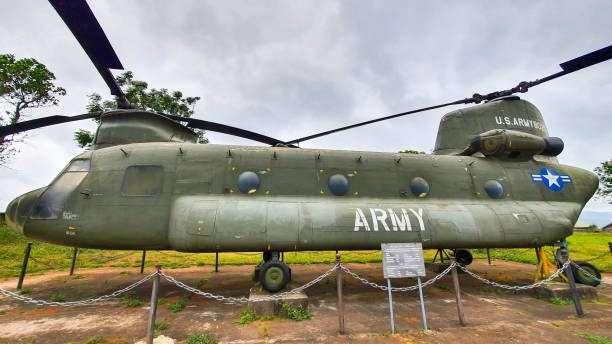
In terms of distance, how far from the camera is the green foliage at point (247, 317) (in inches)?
209

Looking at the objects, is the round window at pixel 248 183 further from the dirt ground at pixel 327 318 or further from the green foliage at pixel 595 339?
the green foliage at pixel 595 339

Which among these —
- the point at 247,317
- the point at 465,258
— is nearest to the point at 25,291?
the point at 247,317

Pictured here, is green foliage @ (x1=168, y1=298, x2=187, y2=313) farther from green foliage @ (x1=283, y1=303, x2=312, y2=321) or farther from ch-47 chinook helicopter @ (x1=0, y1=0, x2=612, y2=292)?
green foliage @ (x1=283, y1=303, x2=312, y2=321)

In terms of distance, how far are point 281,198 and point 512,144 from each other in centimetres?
785

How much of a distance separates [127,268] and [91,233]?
6.51m

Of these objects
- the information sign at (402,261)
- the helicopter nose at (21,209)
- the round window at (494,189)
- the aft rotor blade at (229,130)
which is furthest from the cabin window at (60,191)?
the round window at (494,189)

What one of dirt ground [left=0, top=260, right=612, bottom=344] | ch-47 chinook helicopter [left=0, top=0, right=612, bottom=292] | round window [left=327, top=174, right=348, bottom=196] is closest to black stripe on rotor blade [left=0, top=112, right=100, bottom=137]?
ch-47 chinook helicopter [left=0, top=0, right=612, bottom=292]

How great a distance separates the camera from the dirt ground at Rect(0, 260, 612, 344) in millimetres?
4688

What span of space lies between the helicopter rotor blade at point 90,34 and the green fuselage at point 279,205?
2.13 metres

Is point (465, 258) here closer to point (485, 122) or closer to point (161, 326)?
point (485, 122)

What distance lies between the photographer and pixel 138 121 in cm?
805

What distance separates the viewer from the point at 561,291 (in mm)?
6883

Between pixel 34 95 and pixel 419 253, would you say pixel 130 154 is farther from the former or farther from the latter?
pixel 34 95

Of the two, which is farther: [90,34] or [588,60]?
[588,60]
